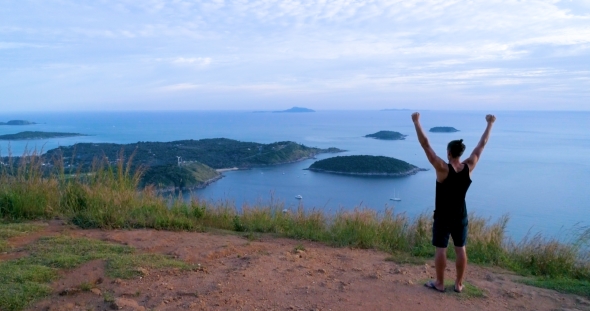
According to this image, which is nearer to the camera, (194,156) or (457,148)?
(457,148)

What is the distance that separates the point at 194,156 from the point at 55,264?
27.2 m

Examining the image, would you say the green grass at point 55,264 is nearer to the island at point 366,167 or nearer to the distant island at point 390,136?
the island at point 366,167

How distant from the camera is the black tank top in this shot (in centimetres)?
360

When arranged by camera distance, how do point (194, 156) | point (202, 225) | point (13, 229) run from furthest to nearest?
point (194, 156), point (202, 225), point (13, 229)

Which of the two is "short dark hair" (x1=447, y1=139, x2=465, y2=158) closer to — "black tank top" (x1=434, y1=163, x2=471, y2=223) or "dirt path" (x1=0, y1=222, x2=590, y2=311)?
"black tank top" (x1=434, y1=163, x2=471, y2=223)

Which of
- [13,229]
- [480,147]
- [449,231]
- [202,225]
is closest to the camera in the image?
[449,231]

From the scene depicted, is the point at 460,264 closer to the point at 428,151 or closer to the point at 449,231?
the point at 449,231

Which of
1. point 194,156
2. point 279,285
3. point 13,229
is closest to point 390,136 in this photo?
point 194,156

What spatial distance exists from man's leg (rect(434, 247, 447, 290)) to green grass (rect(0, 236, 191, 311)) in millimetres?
2302

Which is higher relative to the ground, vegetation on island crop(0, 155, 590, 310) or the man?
the man

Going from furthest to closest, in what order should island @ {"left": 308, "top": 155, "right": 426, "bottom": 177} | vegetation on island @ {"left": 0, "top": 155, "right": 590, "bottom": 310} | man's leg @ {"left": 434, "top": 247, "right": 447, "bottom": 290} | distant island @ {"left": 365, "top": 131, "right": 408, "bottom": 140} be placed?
distant island @ {"left": 365, "top": 131, "right": 408, "bottom": 140} < island @ {"left": 308, "top": 155, "right": 426, "bottom": 177} < vegetation on island @ {"left": 0, "top": 155, "right": 590, "bottom": 310} < man's leg @ {"left": 434, "top": 247, "right": 447, "bottom": 290}

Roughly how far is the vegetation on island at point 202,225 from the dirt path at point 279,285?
0.29 m

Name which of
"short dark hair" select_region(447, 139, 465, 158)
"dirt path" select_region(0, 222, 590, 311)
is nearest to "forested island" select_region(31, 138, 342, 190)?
"dirt path" select_region(0, 222, 590, 311)

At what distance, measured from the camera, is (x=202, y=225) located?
20.0ft
